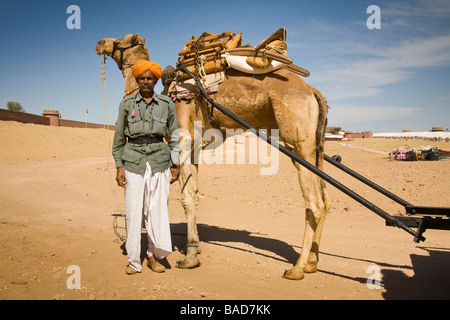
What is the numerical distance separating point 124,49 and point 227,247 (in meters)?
3.63

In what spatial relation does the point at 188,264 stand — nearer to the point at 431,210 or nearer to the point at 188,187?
the point at 188,187

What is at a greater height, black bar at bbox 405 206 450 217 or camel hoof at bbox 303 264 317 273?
black bar at bbox 405 206 450 217

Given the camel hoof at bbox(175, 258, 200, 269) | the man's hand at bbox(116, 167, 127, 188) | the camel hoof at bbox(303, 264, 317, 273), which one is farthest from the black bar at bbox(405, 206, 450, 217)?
the man's hand at bbox(116, 167, 127, 188)

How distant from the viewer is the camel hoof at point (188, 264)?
4.29 meters

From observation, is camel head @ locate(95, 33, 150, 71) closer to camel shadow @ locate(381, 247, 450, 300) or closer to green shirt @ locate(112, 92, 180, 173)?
green shirt @ locate(112, 92, 180, 173)

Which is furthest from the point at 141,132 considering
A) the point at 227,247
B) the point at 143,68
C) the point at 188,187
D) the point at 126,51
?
the point at 227,247

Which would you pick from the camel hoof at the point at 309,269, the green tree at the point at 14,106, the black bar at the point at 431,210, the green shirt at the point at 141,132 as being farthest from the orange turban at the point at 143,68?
the green tree at the point at 14,106

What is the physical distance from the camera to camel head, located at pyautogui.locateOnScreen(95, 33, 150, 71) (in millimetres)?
5426

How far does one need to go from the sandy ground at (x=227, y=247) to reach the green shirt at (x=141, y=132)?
51.2 inches

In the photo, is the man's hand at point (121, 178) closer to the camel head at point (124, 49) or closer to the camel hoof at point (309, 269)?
the camel head at point (124, 49)

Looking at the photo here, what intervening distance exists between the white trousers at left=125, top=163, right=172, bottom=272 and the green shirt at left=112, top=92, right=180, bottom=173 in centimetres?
12

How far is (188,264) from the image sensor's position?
430 cm
